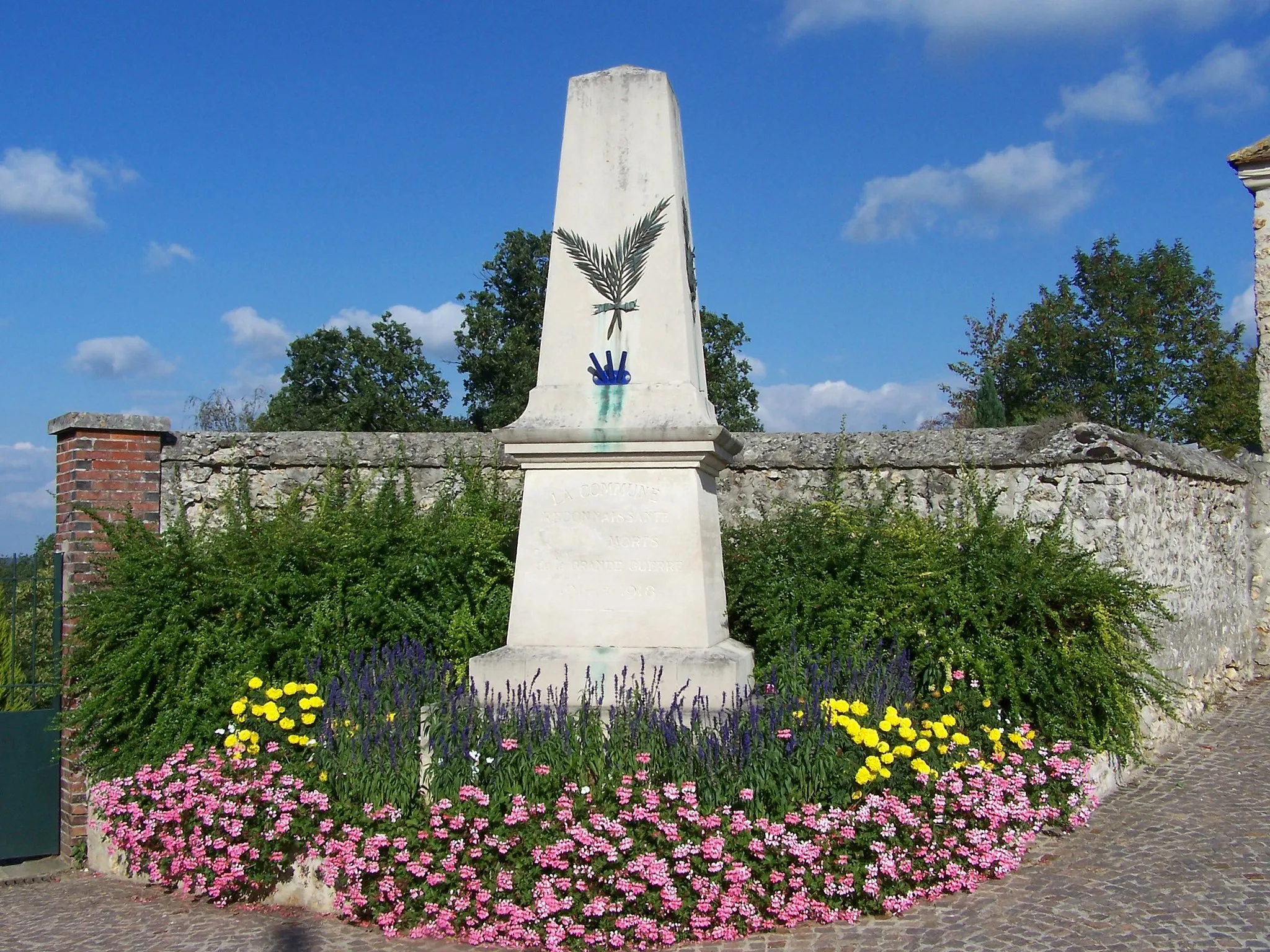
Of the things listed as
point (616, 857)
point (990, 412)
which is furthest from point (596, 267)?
point (990, 412)

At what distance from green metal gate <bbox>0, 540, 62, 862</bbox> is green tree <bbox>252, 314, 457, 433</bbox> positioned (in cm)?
1836

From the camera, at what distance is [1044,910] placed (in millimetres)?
4488

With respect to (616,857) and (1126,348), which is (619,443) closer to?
(616,857)

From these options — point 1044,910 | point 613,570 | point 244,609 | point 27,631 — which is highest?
point 613,570

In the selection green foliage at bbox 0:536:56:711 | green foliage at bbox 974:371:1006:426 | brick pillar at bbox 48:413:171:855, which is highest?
green foliage at bbox 974:371:1006:426

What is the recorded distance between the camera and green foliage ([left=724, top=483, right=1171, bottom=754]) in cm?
620

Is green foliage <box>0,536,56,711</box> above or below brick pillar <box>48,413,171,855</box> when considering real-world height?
below

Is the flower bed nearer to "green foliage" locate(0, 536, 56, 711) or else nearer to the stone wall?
"green foliage" locate(0, 536, 56, 711)

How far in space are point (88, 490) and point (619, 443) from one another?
3998mm

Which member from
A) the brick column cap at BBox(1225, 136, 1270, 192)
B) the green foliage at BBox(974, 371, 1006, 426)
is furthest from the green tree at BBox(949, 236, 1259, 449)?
the brick column cap at BBox(1225, 136, 1270, 192)

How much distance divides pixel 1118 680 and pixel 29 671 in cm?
720

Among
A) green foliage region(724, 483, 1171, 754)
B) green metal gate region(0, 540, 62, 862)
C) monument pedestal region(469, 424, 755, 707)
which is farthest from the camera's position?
green metal gate region(0, 540, 62, 862)

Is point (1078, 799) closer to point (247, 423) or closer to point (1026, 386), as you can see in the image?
point (1026, 386)

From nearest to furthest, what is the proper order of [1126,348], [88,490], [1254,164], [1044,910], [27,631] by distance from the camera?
[1044,910], [88,490], [27,631], [1254,164], [1126,348]
